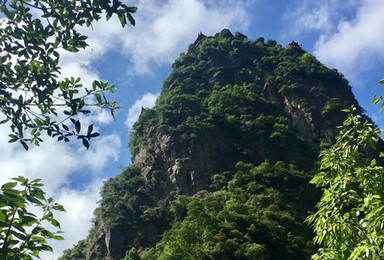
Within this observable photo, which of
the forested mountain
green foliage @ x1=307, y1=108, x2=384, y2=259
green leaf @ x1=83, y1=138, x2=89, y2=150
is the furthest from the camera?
the forested mountain

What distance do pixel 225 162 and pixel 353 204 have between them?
130ft

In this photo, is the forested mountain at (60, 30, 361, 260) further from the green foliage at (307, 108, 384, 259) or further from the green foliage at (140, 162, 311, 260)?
the green foliage at (307, 108, 384, 259)

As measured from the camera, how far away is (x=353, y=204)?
→ 14.7 ft

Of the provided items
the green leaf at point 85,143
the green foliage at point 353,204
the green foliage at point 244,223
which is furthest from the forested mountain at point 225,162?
the green leaf at point 85,143

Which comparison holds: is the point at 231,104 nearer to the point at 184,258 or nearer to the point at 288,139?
the point at 288,139

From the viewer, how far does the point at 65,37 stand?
175 inches

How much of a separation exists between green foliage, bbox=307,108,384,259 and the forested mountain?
21506 mm

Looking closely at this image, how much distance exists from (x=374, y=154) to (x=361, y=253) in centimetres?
4479

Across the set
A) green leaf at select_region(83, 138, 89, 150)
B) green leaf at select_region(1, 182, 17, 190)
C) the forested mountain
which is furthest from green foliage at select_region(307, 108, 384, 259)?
the forested mountain

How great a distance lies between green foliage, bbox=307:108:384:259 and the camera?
3.92 meters

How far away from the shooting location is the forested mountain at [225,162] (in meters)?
29.1

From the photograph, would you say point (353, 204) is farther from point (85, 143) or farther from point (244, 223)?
point (244, 223)

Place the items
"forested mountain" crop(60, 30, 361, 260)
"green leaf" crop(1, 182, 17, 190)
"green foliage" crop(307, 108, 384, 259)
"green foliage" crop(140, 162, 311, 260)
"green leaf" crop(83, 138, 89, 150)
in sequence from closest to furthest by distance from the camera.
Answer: "green leaf" crop(1, 182, 17, 190) < "green leaf" crop(83, 138, 89, 150) < "green foliage" crop(307, 108, 384, 259) < "green foliage" crop(140, 162, 311, 260) < "forested mountain" crop(60, 30, 361, 260)

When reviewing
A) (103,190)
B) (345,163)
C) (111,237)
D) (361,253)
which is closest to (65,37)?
(345,163)
